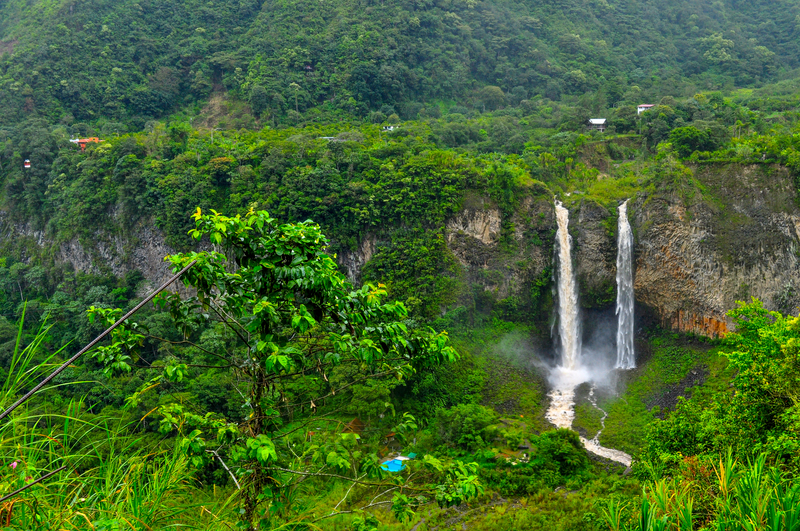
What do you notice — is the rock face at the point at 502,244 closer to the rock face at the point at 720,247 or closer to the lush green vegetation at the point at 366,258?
the lush green vegetation at the point at 366,258

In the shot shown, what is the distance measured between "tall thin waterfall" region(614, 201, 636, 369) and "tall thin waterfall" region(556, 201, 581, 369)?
1.77 metres

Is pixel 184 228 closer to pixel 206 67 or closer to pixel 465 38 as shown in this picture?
pixel 206 67

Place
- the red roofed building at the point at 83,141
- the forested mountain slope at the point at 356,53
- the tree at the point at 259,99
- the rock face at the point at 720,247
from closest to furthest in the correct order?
the rock face at the point at 720,247 → the red roofed building at the point at 83,141 → the tree at the point at 259,99 → the forested mountain slope at the point at 356,53

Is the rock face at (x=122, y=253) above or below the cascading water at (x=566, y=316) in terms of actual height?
above

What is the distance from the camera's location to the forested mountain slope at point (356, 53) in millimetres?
40062

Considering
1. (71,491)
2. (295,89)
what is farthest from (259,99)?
(71,491)

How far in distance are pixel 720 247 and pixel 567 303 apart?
6.44m

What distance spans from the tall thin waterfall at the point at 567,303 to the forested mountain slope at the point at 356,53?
19.6 metres

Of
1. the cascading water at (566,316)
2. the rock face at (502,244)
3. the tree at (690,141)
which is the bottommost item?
the cascading water at (566,316)

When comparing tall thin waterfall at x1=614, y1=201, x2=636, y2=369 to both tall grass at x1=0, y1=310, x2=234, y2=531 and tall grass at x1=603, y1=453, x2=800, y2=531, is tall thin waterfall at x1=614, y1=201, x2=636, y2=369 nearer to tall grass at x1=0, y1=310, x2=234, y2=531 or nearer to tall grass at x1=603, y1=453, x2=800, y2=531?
tall grass at x1=603, y1=453, x2=800, y2=531

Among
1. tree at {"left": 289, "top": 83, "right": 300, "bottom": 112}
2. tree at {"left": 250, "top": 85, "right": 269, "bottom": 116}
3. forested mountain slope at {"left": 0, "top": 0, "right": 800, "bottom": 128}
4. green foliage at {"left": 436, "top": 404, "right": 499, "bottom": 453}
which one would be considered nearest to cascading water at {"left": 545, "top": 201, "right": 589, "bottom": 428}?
green foliage at {"left": 436, "top": 404, "right": 499, "bottom": 453}

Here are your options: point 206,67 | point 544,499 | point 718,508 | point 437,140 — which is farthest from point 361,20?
point 718,508

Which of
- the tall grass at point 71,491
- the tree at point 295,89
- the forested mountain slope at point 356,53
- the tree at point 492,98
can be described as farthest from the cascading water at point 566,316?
the tree at point 492,98

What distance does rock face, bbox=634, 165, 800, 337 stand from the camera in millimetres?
21328
